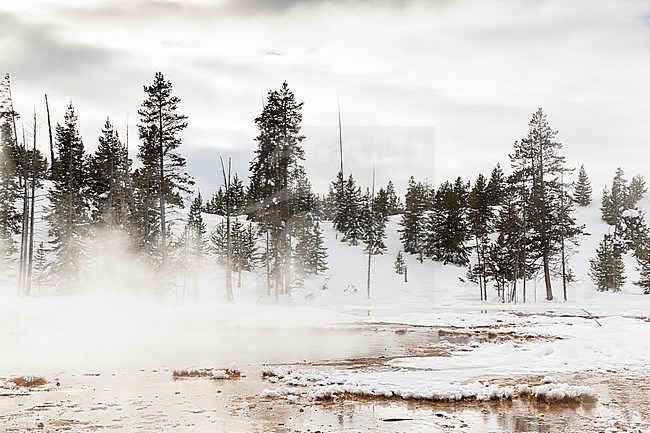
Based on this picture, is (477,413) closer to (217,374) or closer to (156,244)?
(217,374)

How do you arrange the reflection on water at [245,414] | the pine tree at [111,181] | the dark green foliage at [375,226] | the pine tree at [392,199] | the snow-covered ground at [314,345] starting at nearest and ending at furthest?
the reflection on water at [245,414]
the snow-covered ground at [314,345]
the pine tree at [111,181]
the dark green foliage at [375,226]
the pine tree at [392,199]

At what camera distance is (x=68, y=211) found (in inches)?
1726

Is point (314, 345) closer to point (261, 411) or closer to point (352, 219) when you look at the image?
point (261, 411)

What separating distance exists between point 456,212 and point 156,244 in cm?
4036

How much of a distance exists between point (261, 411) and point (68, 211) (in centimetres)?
4016

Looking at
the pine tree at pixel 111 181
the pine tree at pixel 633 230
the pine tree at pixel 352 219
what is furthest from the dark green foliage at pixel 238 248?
the pine tree at pixel 633 230

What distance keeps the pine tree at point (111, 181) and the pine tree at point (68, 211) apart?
48.3 inches

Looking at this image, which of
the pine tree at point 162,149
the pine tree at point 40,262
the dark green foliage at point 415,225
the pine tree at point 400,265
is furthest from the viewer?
the dark green foliage at point 415,225

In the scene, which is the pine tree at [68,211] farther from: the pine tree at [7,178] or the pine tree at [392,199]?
the pine tree at [392,199]

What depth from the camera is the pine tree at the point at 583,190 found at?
100m

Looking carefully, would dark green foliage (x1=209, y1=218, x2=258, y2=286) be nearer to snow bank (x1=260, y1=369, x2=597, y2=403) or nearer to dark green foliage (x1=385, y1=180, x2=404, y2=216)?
dark green foliage (x1=385, y1=180, x2=404, y2=216)

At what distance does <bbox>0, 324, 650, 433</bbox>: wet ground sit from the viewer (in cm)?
778

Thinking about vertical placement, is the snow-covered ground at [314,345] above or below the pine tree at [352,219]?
below

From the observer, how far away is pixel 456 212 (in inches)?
Answer: 2810
